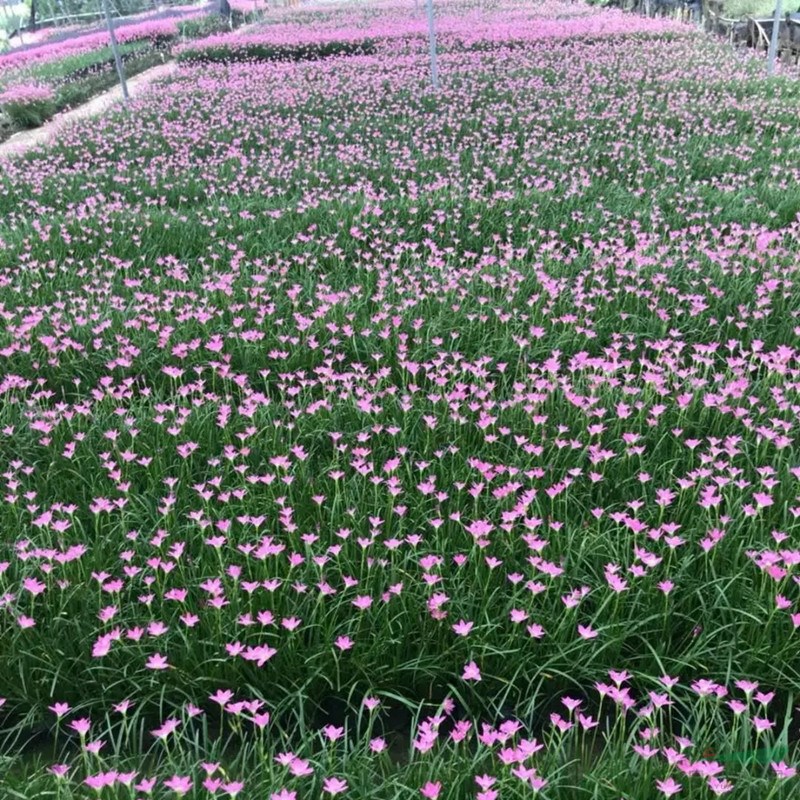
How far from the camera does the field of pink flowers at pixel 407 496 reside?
2.11 metres

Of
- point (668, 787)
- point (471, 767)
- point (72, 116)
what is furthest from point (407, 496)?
point (72, 116)

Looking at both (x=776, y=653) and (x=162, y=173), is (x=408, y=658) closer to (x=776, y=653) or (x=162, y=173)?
(x=776, y=653)

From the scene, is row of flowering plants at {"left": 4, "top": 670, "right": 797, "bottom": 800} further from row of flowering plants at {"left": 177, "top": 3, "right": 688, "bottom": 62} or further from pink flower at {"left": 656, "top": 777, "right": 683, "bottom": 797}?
row of flowering plants at {"left": 177, "top": 3, "right": 688, "bottom": 62}

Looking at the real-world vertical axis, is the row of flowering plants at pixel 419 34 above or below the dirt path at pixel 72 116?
above

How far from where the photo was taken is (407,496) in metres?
3.04

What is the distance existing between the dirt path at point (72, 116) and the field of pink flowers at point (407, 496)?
6385 millimetres

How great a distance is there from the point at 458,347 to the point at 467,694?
88.6 inches

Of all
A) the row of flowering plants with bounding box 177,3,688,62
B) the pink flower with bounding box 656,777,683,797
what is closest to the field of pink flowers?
the pink flower with bounding box 656,777,683,797

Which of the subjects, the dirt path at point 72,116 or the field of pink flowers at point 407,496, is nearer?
the field of pink flowers at point 407,496

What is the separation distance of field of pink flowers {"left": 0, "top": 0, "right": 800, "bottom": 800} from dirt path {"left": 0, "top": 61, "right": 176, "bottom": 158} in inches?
251

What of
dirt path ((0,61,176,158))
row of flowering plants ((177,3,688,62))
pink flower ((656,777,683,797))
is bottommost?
dirt path ((0,61,176,158))

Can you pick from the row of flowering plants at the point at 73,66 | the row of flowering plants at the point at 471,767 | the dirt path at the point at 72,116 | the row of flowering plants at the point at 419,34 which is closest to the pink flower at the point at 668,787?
the row of flowering plants at the point at 471,767

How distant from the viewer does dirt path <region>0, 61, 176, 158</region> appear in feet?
41.6

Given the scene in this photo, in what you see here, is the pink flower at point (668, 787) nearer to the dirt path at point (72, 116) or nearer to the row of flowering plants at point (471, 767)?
the row of flowering plants at point (471, 767)
